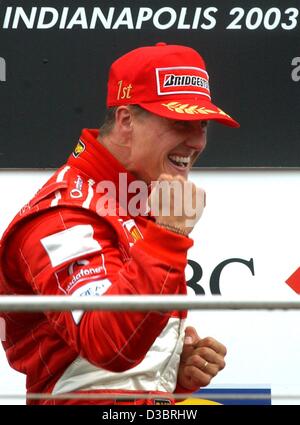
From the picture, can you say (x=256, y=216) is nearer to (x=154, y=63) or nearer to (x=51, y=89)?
(x=51, y=89)

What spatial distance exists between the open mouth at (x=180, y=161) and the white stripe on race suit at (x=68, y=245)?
1.38 feet

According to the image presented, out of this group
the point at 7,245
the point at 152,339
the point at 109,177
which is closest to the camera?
the point at 152,339

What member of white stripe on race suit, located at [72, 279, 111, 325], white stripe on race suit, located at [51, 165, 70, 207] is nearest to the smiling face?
white stripe on race suit, located at [51, 165, 70, 207]

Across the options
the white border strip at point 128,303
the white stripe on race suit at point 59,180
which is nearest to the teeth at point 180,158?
the white stripe on race suit at point 59,180

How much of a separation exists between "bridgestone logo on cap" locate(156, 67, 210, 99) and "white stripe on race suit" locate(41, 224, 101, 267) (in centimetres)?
43

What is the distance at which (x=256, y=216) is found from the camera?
9.95 ft

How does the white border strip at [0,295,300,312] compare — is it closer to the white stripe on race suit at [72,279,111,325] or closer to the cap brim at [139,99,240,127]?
the white stripe on race suit at [72,279,111,325]

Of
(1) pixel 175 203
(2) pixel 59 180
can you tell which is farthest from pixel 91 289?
(2) pixel 59 180

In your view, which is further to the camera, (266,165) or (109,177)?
(266,165)

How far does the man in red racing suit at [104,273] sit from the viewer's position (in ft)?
5.84

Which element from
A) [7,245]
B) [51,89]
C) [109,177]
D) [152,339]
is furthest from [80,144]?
[51,89]

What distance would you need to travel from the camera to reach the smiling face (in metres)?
2.25

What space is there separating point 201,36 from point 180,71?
2.55ft

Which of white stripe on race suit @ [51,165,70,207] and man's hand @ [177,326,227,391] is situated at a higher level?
white stripe on race suit @ [51,165,70,207]
